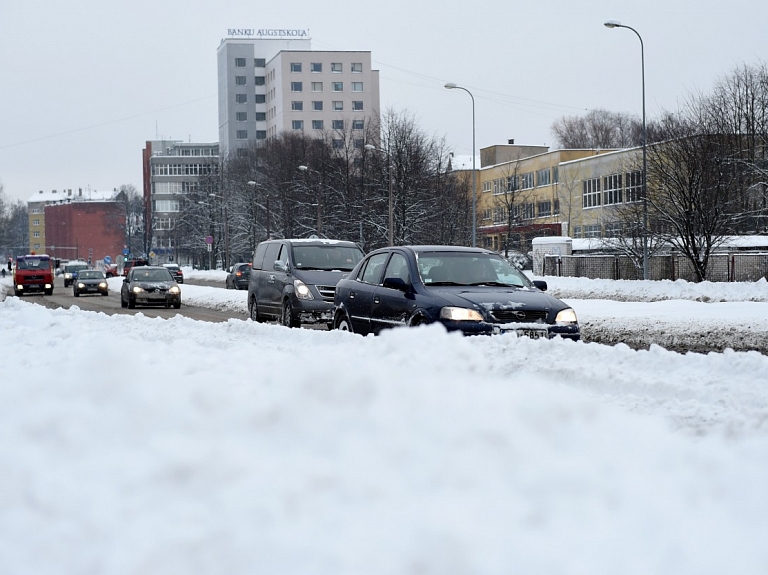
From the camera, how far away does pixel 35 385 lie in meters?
6.05

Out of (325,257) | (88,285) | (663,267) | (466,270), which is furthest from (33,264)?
(466,270)

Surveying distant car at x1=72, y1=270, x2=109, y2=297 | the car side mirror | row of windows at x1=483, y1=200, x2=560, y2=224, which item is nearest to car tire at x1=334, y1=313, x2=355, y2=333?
the car side mirror

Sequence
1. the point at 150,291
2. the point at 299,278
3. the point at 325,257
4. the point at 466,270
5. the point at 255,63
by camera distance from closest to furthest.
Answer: the point at 466,270 < the point at 299,278 < the point at 325,257 < the point at 150,291 < the point at 255,63

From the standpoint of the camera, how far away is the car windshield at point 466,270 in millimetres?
11594

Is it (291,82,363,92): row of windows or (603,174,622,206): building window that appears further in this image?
(291,82,363,92): row of windows

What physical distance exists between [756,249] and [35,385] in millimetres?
36151

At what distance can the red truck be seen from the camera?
162 feet

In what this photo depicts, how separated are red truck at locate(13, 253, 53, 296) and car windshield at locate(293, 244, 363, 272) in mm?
34087

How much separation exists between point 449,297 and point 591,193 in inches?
2630

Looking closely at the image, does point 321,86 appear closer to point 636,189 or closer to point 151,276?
point 636,189

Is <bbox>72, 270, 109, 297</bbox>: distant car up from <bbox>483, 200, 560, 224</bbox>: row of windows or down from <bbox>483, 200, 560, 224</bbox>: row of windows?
down

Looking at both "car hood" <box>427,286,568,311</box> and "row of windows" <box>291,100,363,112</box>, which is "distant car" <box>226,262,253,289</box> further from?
"row of windows" <box>291,100,363,112</box>

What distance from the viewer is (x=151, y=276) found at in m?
32.7

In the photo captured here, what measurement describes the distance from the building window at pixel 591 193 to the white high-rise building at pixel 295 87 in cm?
5435
